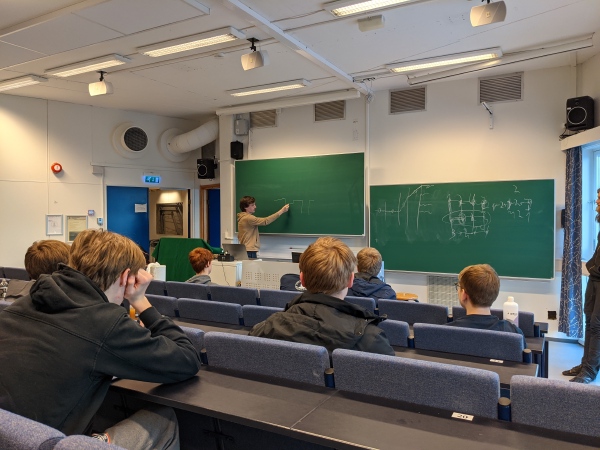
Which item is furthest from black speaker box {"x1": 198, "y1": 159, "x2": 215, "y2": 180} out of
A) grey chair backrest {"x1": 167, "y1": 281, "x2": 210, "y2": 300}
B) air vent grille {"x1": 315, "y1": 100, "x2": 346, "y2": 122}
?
grey chair backrest {"x1": 167, "y1": 281, "x2": 210, "y2": 300}

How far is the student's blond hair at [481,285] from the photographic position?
101 inches

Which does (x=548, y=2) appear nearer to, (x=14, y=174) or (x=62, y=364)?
(x=62, y=364)

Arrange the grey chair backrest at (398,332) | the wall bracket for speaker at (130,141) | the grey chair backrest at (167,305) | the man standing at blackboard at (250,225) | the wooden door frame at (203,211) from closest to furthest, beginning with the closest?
the grey chair backrest at (398,332) → the grey chair backrest at (167,305) → the man standing at blackboard at (250,225) → the wall bracket for speaker at (130,141) → the wooden door frame at (203,211)

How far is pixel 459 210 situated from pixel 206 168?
4.76 meters

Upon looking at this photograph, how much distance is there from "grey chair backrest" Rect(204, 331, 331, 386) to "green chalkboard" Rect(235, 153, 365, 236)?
16.8 ft

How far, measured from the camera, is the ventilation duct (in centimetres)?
832

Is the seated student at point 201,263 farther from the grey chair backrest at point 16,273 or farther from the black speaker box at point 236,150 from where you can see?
the black speaker box at point 236,150

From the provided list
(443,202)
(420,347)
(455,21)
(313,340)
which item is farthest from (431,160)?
(313,340)

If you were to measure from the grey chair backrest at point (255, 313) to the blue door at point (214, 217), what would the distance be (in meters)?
6.47

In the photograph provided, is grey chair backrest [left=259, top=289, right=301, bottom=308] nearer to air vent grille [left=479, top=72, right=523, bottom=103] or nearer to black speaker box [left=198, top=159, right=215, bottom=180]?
air vent grille [left=479, top=72, right=523, bottom=103]

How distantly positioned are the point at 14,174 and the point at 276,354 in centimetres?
688

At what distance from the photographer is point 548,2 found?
3854 mm

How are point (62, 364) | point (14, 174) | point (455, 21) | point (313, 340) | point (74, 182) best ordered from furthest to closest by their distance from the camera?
point (74, 182)
point (14, 174)
point (455, 21)
point (313, 340)
point (62, 364)

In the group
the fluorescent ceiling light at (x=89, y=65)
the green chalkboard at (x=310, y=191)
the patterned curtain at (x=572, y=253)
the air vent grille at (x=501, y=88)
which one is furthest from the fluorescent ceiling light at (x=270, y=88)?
the patterned curtain at (x=572, y=253)
